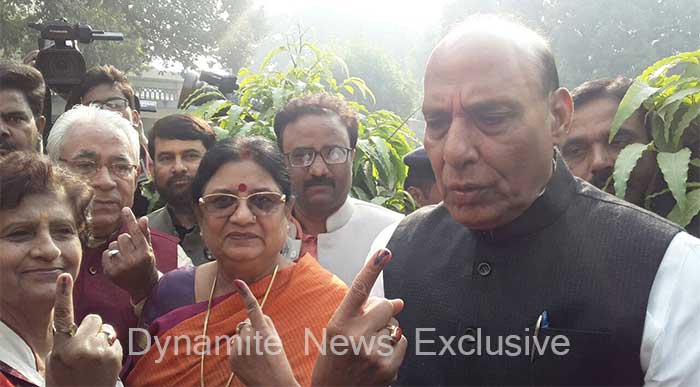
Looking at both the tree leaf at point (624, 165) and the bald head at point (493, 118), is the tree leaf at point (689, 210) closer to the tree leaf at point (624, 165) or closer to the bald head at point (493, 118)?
the tree leaf at point (624, 165)

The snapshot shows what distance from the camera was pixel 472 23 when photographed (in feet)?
6.88

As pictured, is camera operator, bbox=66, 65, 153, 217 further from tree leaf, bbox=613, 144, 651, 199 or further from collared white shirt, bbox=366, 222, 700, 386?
collared white shirt, bbox=366, 222, 700, 386

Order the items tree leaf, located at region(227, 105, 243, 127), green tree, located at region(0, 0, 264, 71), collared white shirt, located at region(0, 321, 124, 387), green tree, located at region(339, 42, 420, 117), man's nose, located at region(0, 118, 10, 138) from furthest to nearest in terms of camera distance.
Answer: green tree, located at region(339, 42, 420, 117)
green tree, located at region(0, 0, 264, 71)
tree leaf, located at region(227, 105, 243, 127)
man's nose, located at region(0, 118, 10, 138)
collared white shirt, located at region(0, 321, 124, 387)

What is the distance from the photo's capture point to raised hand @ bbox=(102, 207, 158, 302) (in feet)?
9.09

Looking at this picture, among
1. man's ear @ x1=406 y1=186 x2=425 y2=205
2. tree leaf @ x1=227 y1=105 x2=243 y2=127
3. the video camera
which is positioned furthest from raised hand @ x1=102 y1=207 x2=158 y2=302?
the video camera

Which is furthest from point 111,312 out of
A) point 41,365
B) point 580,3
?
point 580,3

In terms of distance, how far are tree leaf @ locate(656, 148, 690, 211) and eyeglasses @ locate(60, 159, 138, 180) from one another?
2189mm

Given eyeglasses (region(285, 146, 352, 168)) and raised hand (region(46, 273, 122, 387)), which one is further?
eyeglasses (region(285, 146, 352, 168))

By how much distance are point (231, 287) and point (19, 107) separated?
1586 millimetres

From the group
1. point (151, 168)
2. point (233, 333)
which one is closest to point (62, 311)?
point (233, 333)

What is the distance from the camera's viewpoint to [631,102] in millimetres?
2945

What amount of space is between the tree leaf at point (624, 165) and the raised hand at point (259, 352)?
1.46 meters

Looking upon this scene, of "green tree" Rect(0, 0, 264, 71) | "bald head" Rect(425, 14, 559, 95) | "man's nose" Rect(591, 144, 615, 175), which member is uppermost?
"bald head" Rect(425, 14, 559, 95)

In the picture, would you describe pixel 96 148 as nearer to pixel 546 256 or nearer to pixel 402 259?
pixel 402 259
